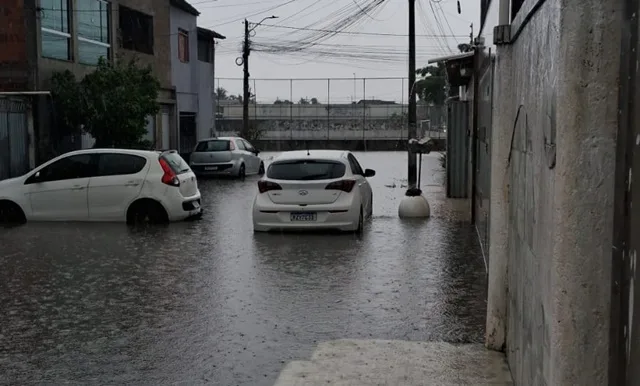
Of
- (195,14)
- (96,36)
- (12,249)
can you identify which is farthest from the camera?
(195,14)

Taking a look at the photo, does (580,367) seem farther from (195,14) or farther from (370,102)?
(370,102)

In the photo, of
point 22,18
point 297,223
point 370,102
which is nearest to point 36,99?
point 22,18

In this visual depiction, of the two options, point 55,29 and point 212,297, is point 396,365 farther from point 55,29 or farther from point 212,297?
point 55,29

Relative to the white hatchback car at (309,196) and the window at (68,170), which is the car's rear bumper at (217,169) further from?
A: the white hatchback car at (309,196)

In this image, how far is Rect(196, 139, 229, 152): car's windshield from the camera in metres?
28.4

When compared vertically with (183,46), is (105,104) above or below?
below

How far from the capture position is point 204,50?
37.6 m

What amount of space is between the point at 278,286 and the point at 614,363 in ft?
22.6

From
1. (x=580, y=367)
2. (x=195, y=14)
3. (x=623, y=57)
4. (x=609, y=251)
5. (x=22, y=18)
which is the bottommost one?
(x=580, y=367)

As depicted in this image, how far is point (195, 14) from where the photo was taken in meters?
34.7

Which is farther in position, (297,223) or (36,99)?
(36,99)

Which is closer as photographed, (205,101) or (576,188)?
(576,188)

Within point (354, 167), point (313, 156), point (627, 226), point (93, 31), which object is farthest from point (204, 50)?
point (627, 226)

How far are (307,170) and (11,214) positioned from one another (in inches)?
253
